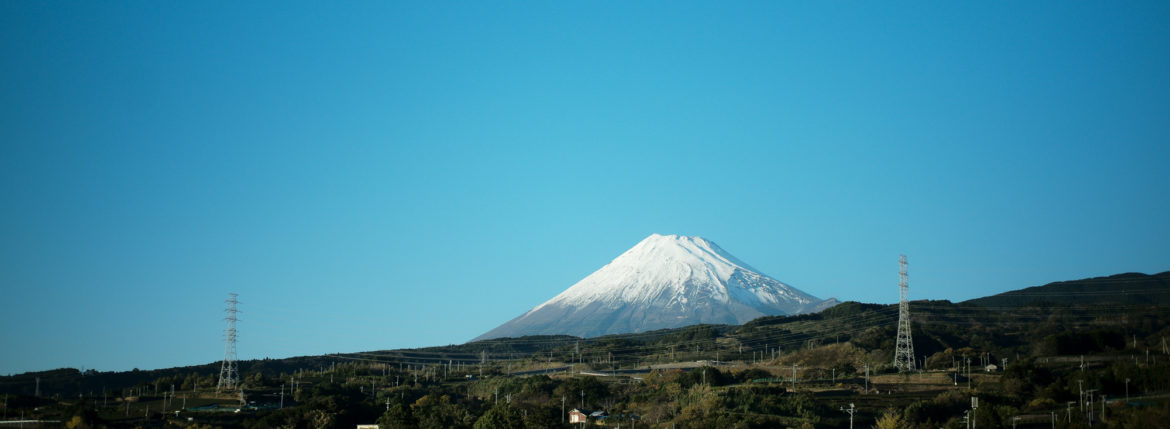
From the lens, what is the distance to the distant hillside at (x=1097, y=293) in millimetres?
149875

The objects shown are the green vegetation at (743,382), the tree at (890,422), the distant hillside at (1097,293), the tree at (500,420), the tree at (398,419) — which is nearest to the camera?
the tree at (890,422)

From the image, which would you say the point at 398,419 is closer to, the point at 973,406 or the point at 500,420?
the point at 500,420

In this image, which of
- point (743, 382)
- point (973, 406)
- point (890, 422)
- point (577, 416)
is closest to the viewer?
point (890, 422)

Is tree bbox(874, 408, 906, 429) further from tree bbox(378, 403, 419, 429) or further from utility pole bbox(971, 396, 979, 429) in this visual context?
tree bbox(378, 403, 419, 429)

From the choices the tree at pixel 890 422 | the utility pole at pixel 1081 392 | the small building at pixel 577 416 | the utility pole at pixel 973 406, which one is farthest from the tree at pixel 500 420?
the utility pole at pixel 1081 392

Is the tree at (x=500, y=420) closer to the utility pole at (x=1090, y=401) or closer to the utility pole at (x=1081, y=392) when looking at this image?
the utility pole at (x=1090, y=401)

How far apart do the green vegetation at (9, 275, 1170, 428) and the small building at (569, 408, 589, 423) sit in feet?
5.94

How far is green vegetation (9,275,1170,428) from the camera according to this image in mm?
70812

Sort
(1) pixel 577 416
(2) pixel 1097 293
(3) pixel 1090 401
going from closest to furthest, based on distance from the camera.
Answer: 1. (3) pixel 1090 401
2. (1) pixel 577 416
3. (2) pixel 1097 293

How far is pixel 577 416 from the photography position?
Answer: 272 ft

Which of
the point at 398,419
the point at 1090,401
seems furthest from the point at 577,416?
the point at 1090,401

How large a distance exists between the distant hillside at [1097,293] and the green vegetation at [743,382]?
1674 mm

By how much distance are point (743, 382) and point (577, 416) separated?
21359 millimetres

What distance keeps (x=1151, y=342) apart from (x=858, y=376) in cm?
3084
